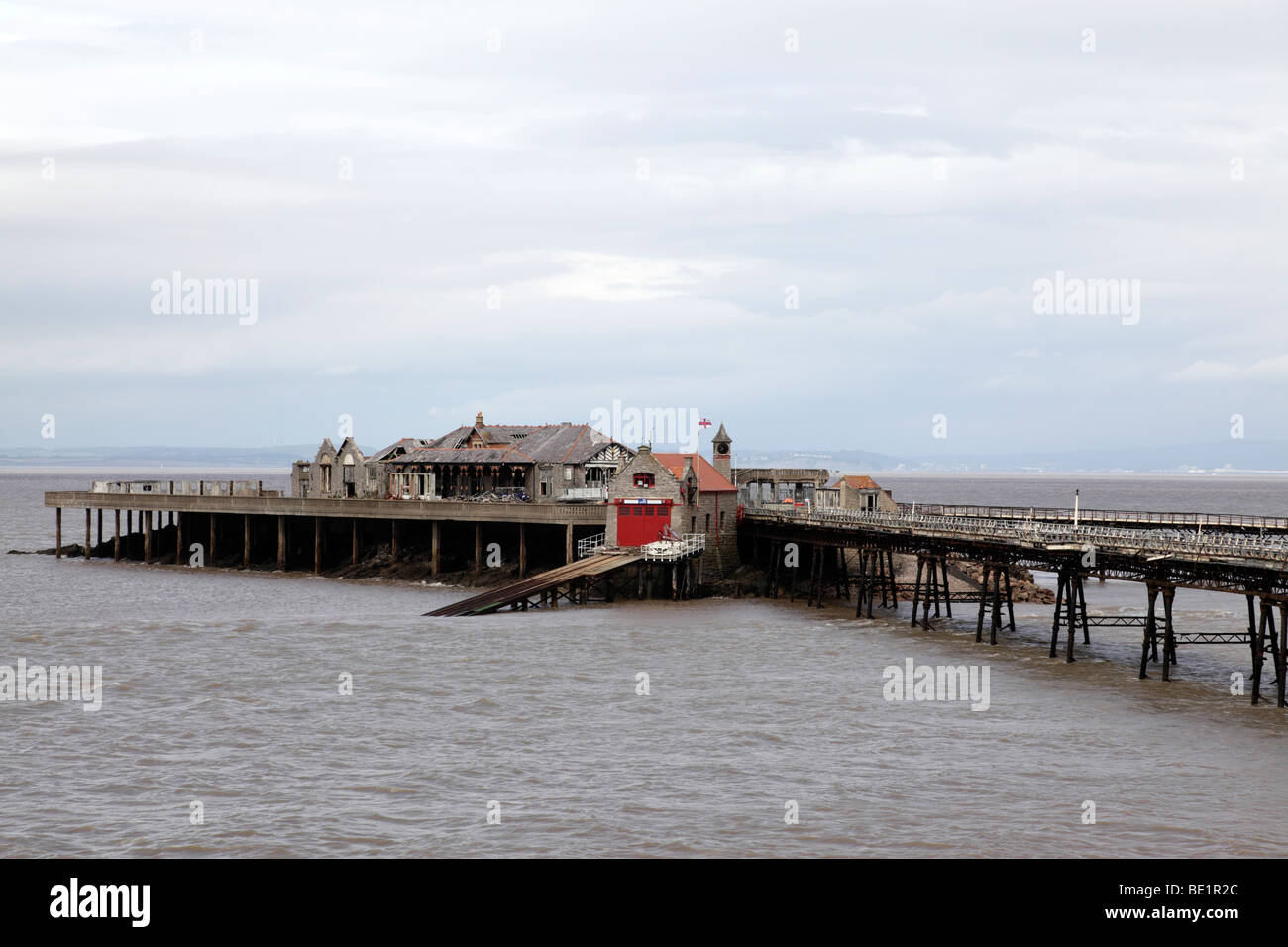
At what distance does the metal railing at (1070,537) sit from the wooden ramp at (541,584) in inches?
407

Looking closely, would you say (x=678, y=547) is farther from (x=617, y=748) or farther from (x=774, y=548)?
(x=617, y=748)

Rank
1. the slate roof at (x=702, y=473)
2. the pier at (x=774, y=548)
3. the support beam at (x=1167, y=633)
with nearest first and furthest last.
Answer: the support beam at (x=1167, y=633), the pier at (x=774, y=548), the slate roof at (x=702, y=473)

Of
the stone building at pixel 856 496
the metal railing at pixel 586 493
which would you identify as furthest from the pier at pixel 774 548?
the stone building at pixel 856 496

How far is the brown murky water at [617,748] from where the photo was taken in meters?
26.1

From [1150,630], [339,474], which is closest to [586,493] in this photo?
[339,474]

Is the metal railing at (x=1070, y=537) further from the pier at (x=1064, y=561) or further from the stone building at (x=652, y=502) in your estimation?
the stone building at (x=652, y=502)

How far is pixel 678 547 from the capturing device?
66.8 metres

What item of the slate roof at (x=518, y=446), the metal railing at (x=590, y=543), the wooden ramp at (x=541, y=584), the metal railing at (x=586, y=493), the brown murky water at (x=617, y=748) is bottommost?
the brown murky water at (x=617, y=748)

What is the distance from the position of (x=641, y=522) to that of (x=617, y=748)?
35.7 meters

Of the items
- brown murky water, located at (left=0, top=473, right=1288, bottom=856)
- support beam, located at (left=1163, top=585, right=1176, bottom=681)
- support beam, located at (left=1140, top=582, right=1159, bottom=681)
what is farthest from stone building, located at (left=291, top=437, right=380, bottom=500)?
support beam, located at (left=1163, top=585, right=1176, bottom=681)
